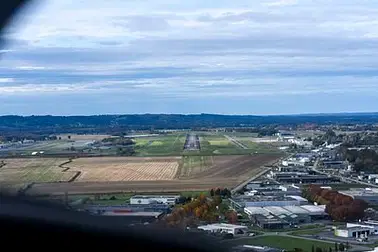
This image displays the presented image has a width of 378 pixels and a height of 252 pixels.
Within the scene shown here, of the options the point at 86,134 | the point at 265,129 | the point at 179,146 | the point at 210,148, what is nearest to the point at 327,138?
the point at 265,129

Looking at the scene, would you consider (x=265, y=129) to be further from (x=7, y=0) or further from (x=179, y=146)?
(x=7, y=0)

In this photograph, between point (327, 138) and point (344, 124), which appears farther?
point (344, 124)

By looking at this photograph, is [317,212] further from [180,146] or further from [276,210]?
[180,146]

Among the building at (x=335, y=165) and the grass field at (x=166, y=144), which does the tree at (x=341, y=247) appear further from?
the building at (x=335, y=165)

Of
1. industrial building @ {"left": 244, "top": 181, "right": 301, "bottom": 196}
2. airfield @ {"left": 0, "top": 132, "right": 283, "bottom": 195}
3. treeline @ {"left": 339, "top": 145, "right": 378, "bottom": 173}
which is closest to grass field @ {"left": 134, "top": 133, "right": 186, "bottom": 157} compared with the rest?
airfield @ {"left": 0, "top": 132, "right": 283, "bottom": 195}

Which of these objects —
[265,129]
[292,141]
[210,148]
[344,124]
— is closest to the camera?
[210,148]

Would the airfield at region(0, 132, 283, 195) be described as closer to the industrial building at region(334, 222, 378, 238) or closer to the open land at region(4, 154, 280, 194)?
the open land at region(4, 154, 280, 194)

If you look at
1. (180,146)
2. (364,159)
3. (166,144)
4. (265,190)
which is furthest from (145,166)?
(364,159)

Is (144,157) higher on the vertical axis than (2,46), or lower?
lower
